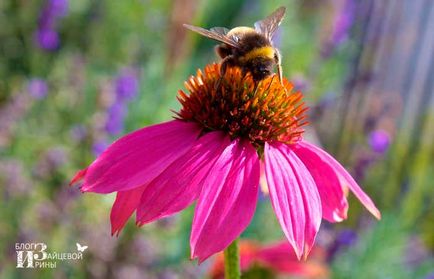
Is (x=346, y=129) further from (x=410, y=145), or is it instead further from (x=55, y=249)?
(x=55, y=249)

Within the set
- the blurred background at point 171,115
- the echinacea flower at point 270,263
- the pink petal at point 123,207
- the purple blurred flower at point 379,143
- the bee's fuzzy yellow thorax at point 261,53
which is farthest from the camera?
the purple blurred flower at point 379,143

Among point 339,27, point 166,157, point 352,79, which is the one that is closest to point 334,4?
point 352,79

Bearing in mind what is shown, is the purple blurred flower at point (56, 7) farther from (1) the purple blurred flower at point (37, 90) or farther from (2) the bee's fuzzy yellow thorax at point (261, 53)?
(2) the bee's fuzzy yellow thorax at point (261, 53)

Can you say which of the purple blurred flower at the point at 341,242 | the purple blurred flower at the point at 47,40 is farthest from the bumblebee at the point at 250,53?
the purple blurred flower at the point at 47,40

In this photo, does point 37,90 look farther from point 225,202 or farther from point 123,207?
point 225,202

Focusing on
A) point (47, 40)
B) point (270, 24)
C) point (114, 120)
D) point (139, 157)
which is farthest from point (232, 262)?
point (47, 40)

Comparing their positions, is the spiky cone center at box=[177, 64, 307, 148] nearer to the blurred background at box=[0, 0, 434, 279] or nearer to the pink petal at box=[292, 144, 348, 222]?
the pink petal at box=[292, 144, 348, 222]
